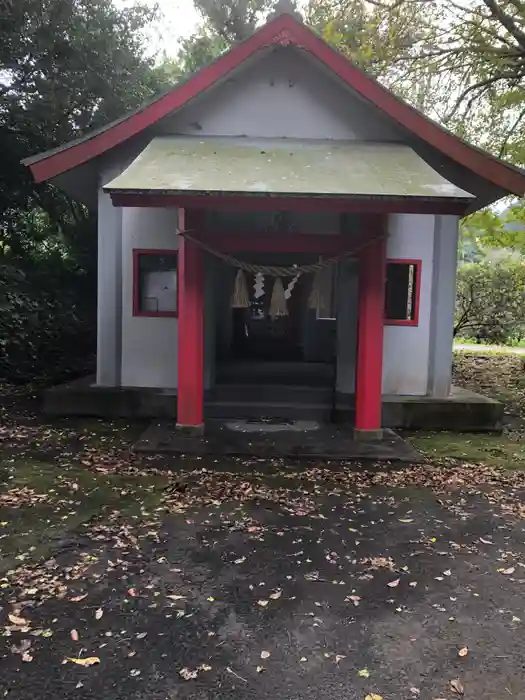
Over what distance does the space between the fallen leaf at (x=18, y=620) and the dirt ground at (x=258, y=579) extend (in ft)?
0.05

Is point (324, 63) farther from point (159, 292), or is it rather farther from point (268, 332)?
point (268, 332)

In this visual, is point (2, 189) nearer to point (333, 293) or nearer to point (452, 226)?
point (333, 293)

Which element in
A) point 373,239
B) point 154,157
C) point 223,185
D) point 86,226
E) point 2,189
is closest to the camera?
point 223,185

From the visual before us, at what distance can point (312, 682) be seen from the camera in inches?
117

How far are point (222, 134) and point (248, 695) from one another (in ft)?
24.9

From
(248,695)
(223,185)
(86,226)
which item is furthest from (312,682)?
(86,226)

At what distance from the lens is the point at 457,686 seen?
9.73 feet

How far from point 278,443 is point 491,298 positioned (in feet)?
52.6

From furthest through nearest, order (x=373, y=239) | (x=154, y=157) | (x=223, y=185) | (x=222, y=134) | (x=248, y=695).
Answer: (x=222, y=134) < (x=154, y=157) < (x=373, y=239) < (x=223, y=185) < (x=248, y=695)

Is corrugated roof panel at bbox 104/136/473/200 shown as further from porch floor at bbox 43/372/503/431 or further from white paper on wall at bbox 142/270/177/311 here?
porch floor at bbox 43/372/503/431

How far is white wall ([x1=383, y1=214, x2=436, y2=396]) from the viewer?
9023 millimetres

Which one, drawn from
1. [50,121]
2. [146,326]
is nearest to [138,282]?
[146,326]

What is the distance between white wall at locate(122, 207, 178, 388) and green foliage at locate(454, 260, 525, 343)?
46.4ft

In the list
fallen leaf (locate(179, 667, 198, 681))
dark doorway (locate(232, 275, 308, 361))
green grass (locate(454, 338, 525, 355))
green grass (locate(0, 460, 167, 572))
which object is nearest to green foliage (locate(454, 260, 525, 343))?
green grass (locate(454, 338, 525, 355))
